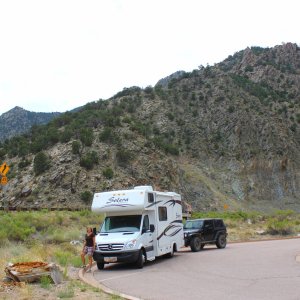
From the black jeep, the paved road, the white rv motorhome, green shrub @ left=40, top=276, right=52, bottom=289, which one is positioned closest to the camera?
the paved road

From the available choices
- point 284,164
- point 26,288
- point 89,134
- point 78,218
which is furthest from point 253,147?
point 26,288

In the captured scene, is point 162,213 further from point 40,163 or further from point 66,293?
point 40,163

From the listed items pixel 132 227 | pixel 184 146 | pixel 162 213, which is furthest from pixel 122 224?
pixel 184 146

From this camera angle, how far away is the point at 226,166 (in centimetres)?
7194

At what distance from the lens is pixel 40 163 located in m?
50.2

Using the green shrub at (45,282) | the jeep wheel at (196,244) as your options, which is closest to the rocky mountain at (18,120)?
the jeep wheel at (196,244)

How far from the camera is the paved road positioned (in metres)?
11.0

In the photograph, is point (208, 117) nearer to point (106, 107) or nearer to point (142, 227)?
point (106, 107)

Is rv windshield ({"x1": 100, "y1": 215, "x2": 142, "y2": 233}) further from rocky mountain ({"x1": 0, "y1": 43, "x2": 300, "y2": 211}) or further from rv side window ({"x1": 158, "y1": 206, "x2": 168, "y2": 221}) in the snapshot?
rocky mountain ({"x1": 0, "y1": 43, "x2": 300, "y2": 211})

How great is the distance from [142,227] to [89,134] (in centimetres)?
3983

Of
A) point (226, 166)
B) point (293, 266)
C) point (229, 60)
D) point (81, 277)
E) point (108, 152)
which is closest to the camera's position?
point (81, 277)

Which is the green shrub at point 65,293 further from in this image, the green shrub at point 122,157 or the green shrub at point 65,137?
the green shrub at point 65,137

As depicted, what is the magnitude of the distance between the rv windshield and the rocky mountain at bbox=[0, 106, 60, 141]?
83.7 metres

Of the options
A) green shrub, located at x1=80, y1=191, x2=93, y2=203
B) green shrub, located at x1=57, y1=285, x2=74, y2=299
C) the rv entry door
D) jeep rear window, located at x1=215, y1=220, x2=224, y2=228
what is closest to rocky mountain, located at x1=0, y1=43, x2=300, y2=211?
green shrub, located at x1=80, y1=191, x2=93, y2=203
